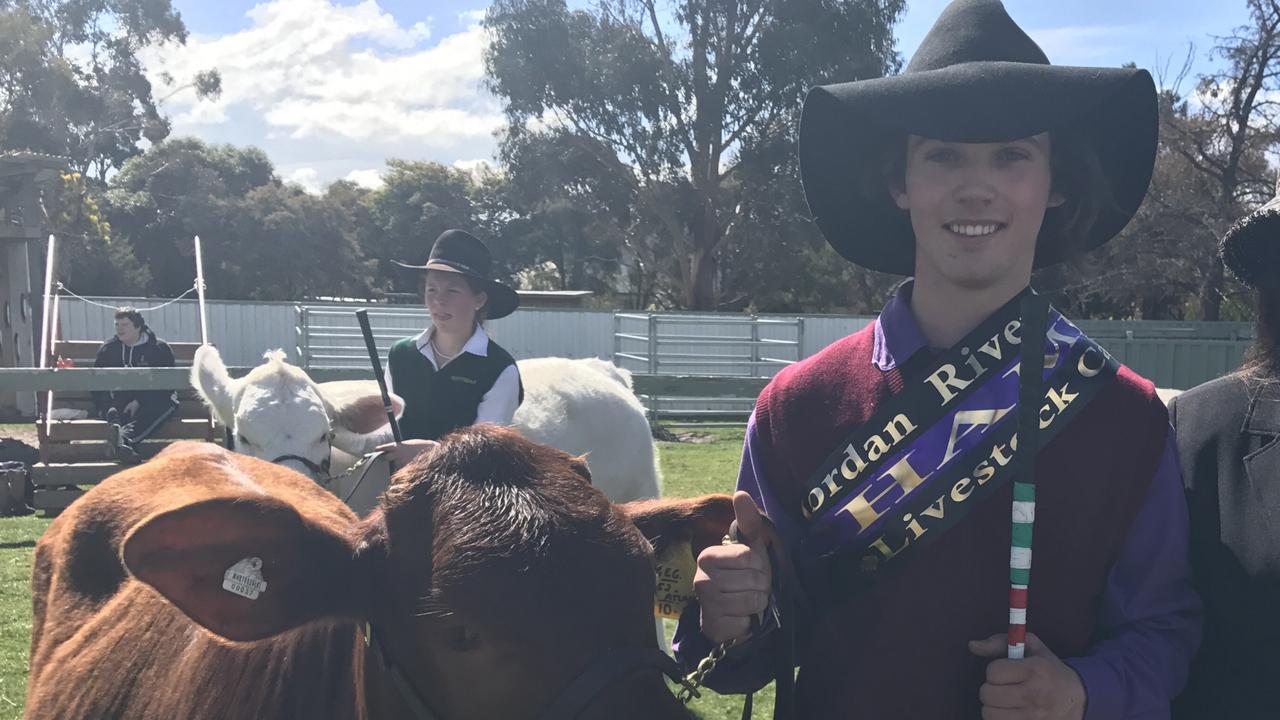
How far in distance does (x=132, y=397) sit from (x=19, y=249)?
5.12 metres

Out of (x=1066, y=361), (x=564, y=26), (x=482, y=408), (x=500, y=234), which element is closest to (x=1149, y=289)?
(x=564, y=26)

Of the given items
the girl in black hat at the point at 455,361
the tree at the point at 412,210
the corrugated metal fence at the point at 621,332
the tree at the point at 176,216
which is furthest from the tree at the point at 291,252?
the girl in black hat at the point at 455,361

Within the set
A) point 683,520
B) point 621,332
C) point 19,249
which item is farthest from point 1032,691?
point 621,332

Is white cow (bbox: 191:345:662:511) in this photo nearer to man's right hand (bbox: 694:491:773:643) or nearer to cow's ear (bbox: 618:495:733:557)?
cow's ear (bbox: 618:495:733:557)

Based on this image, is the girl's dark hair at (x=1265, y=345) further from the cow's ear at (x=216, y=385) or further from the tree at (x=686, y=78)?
the tree at (x=686, y=78)

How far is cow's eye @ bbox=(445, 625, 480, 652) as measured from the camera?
1.55 meters

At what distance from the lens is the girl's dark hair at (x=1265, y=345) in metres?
1.93

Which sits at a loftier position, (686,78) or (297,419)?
(686,78)

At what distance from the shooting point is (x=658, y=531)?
76.4 inches

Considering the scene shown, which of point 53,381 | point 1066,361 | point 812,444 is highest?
point 1066,361

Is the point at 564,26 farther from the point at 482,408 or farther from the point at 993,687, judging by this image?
the point at 993,687

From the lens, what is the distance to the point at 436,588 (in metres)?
1.60

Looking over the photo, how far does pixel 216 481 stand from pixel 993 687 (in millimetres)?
2313

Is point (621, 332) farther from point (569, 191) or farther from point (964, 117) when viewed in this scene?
point (964, 117)
